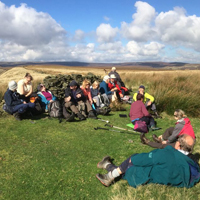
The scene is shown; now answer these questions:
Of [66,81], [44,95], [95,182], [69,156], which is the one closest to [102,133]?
[69,156]

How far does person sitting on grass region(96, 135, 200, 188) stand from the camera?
2.98 metres

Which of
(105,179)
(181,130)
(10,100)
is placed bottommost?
(105,179)

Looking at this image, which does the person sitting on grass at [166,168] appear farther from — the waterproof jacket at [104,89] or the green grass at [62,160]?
the waterproof jacket at [104,89]

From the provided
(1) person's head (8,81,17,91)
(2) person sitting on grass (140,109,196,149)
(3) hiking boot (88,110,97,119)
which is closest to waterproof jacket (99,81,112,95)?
(3) hiking boot (88,110,97,119)

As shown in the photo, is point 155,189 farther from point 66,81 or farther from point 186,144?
point 66,81

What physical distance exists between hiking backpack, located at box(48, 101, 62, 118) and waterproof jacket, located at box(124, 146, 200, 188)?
14.7 feet

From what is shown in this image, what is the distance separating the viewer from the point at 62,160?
421 cm

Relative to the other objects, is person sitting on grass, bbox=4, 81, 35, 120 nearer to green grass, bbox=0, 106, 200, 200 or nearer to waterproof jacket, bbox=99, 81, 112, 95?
green grass, bbox=0, 106, 200, 200

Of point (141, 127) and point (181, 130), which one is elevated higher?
point (181, 130)

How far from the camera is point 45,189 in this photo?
10.8 ft

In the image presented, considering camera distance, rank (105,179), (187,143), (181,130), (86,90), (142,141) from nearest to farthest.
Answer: (187,143), (105,179), (181,130), (142,141), (86,90)

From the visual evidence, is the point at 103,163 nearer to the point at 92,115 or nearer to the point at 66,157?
the point at 66,157

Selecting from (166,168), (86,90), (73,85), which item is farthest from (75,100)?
(166,168)

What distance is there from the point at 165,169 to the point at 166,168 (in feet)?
0.09
